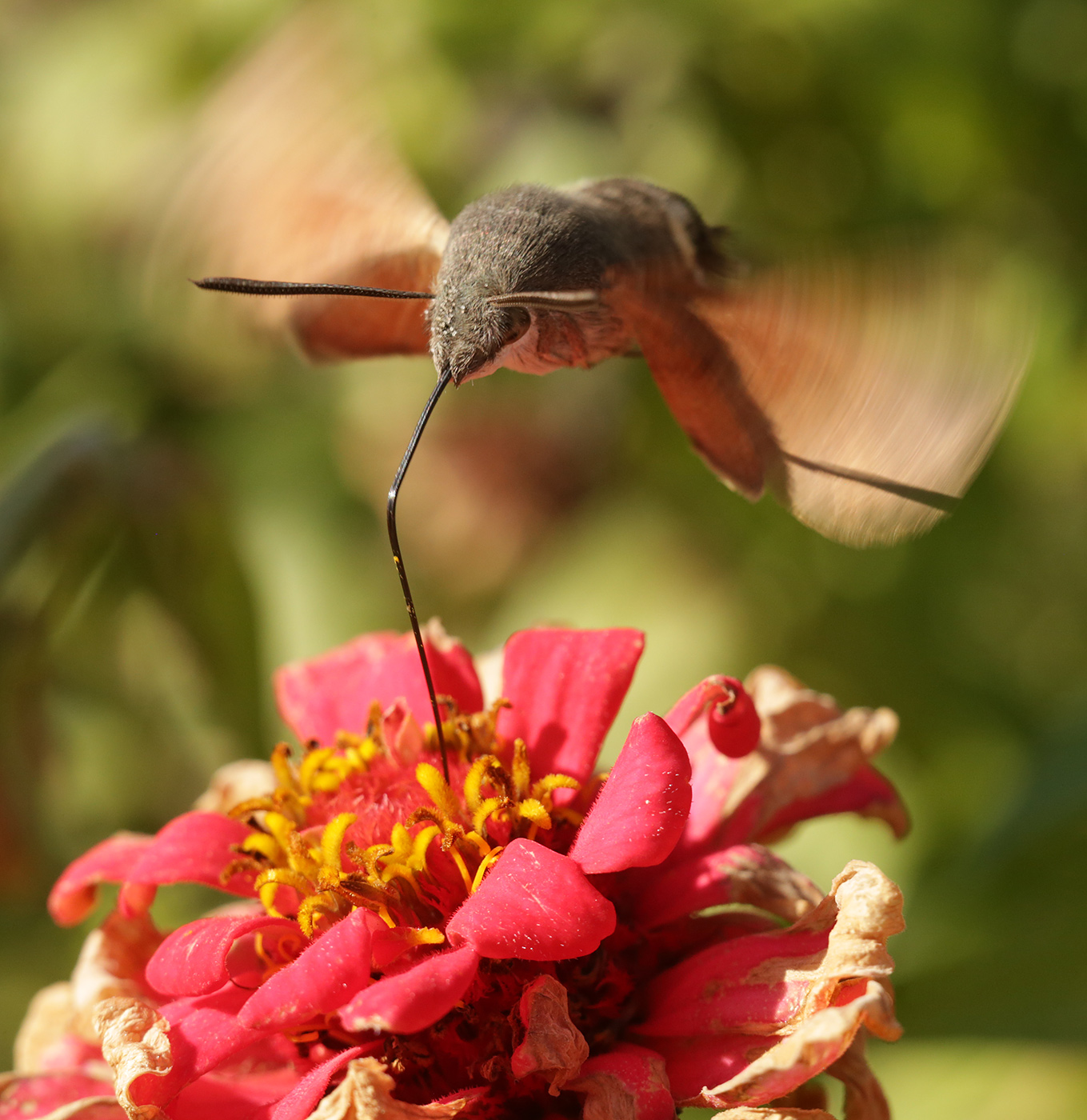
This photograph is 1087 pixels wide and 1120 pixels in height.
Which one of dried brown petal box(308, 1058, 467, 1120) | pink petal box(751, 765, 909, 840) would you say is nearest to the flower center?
dried brown petal box(308, 1058, 467, 1120)

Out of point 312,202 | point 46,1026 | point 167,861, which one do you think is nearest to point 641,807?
point 167,861

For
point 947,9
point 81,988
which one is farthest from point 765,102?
point 81,988

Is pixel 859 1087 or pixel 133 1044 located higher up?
pixel 133 1044

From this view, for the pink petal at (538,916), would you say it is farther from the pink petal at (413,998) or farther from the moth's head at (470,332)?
the moth's head at (470,332)

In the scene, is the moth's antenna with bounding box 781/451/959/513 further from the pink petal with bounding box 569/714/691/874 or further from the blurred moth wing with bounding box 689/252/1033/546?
the pink petal with bounding box 569/714/691/874

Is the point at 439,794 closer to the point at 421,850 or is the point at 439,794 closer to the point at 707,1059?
the point at 421,850
